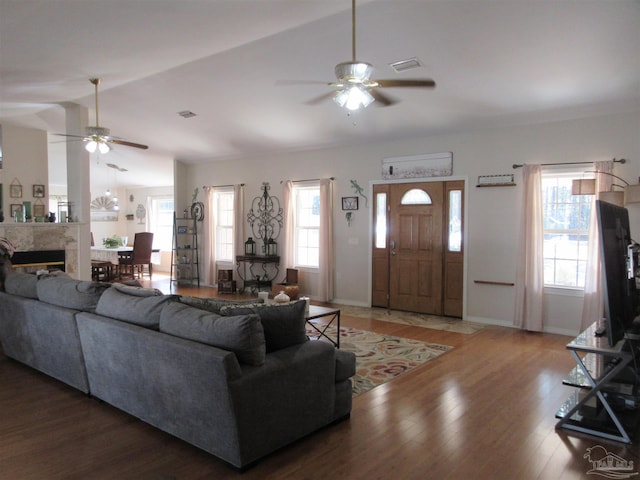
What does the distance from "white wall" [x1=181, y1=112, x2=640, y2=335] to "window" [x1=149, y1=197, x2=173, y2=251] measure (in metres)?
5.46

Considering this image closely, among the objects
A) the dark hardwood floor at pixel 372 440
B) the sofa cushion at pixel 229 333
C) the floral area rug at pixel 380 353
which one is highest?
the sofa cushion at pixel 229 333

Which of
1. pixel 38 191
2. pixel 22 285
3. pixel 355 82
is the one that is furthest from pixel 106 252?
pixel 355 82

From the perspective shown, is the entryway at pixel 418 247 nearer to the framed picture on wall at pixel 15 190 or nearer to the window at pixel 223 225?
the window at pixel 223 225

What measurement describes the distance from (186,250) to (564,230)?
288 inches

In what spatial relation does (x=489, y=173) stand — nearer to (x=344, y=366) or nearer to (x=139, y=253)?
(x=344, y=366)

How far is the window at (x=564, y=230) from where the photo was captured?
5.35 m

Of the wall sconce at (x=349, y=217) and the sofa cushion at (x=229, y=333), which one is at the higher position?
the wall sconce at (x=349, y=217)

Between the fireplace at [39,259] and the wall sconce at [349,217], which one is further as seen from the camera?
the wall sconce at [349,217]

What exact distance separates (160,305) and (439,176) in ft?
15.1

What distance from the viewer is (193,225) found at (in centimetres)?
957

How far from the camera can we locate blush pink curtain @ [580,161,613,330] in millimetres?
4984

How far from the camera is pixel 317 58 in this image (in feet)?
15.8

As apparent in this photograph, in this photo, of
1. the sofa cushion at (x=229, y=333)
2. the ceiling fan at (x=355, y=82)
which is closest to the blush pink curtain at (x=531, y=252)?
the ceiling fan at (x=355, y=82)

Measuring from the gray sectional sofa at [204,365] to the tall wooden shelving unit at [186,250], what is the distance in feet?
19.8
